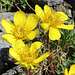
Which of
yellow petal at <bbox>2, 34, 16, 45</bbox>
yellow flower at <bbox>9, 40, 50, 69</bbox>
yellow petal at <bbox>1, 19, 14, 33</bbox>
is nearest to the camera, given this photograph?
yellow flower at <bbox>9, 40, 50, 69</bbox>

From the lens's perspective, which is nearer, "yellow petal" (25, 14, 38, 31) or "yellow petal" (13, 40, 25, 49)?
"yellow petal" (13, 40, 25, 49)

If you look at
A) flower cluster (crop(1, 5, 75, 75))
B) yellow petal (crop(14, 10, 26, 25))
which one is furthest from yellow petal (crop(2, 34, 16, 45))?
yellow petal (crop(14, 10, 26, 25))

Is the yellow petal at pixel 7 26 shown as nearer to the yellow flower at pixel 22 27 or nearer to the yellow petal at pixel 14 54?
the yellow flower at pixel 22 27

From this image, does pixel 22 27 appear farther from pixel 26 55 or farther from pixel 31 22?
pixel 26 55

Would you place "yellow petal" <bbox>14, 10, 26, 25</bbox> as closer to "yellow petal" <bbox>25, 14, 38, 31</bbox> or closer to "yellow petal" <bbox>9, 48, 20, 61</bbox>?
"yellow petal" <bbox>25, 14, 38, 31</bbox>

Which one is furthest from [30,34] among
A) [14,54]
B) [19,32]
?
[14,54]

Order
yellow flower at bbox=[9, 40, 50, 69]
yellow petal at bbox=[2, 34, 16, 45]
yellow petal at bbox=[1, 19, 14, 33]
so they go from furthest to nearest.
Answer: yellow petal at bbox=[1, 19, 14, 33], yellow petal at bbox=[2, 34, 16, 45], yellow flower at bbox=[9, 40, 50, 69]

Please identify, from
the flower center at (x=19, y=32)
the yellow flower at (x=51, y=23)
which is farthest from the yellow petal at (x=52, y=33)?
the flower center at (x=19, y=32)
